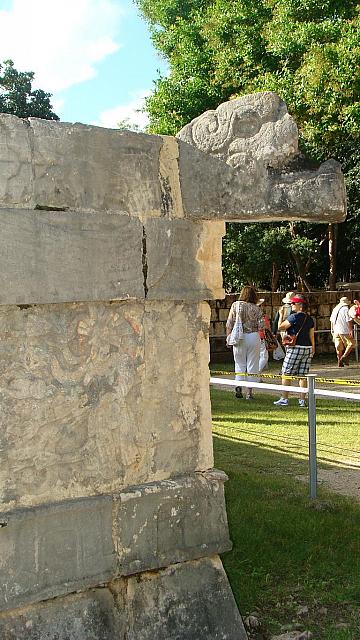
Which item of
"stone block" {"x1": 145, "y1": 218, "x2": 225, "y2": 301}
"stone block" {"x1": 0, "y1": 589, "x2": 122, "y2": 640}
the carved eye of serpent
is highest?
the carved eye of serpent

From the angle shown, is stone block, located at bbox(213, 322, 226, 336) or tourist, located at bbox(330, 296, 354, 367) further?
stone block, located at bbox(213, 322, 226, 336)

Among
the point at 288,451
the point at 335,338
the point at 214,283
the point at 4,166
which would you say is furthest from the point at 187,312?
the point at 335,338

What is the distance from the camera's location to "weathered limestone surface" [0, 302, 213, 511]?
3.34 m

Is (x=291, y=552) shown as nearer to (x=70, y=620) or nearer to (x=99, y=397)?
(x=70, y=620)

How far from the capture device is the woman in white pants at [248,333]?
11312 millimetres

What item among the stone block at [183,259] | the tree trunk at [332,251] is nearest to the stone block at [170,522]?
the stone block at [183,259]

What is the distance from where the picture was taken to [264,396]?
39.8ft

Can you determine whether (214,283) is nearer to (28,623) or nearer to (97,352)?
(97,352)

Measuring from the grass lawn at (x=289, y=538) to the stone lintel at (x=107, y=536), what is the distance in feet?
2.37

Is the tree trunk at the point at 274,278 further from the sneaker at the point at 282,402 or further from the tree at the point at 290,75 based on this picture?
the sneaker at the point at 282,402

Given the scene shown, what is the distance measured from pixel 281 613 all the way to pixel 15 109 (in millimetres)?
23175

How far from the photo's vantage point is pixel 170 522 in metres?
3.70

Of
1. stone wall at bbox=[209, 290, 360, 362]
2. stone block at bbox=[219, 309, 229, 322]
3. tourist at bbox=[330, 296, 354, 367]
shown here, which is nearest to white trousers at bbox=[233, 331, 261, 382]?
tourist at bbox=[330, 296, 354, 367]

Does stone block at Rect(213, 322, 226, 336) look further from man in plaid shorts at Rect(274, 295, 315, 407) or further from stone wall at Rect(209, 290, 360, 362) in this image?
man in plaid shorts at Rect(274, 295, 315, 407)
